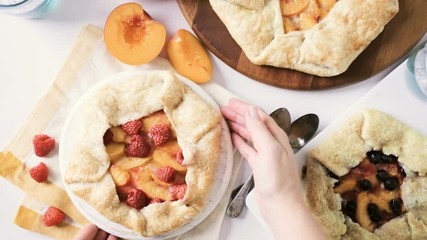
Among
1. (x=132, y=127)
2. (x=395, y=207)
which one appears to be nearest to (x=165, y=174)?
(x=132, y=127)

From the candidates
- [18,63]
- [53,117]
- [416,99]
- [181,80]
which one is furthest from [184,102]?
[416,99]

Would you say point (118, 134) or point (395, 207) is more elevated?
point (118, 134)

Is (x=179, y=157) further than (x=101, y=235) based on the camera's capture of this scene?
No

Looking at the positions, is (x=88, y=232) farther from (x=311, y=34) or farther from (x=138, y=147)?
(x=311, y=34)

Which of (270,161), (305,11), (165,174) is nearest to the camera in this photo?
(270,161)

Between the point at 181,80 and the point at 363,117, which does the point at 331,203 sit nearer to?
the point at 363,117

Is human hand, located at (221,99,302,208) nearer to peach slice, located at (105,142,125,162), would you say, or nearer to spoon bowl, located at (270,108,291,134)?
spoon bowl, located at (270,108,291,134)
